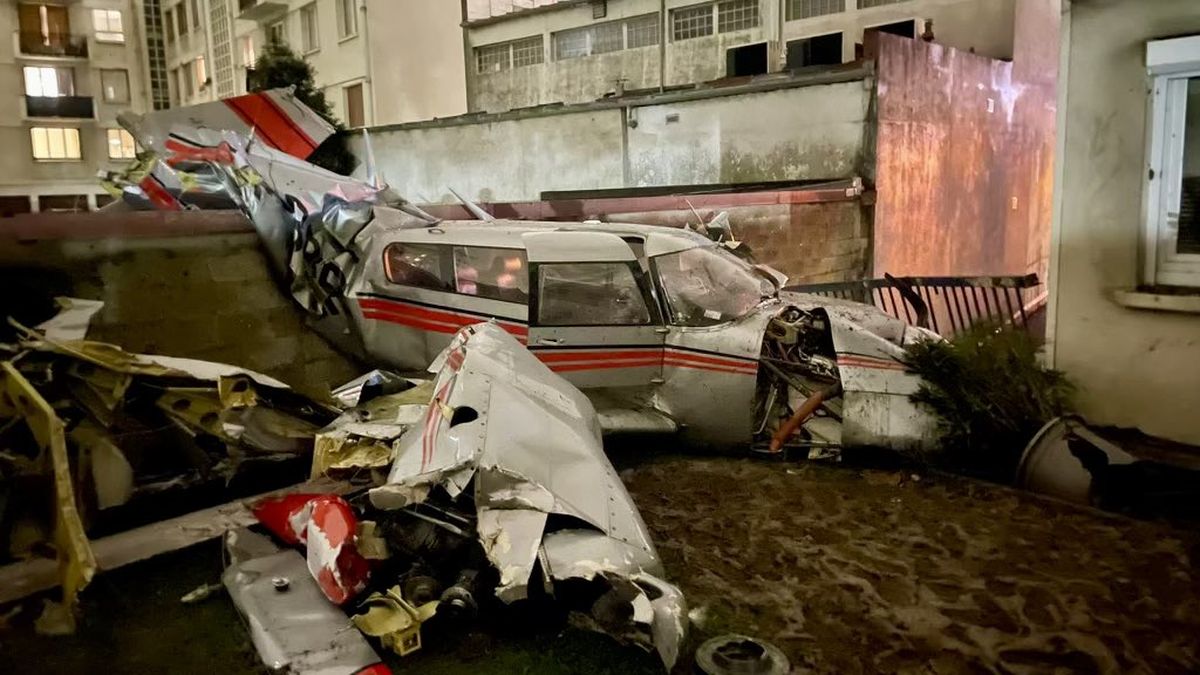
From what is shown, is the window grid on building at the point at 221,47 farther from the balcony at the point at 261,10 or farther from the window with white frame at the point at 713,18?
the window with white frame at the point at 713,18

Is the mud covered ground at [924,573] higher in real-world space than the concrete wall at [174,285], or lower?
lower

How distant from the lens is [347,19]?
24859 mm

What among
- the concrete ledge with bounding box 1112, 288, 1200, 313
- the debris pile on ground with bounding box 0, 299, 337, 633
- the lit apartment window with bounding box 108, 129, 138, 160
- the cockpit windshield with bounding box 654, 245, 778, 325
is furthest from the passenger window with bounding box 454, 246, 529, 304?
the lit apartment window with bounding box 108, 129, 138, 160

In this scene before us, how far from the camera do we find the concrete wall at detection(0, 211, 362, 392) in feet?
19.3

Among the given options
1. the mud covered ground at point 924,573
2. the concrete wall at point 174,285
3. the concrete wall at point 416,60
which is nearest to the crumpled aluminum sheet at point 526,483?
the mud covered ground at point 924,573

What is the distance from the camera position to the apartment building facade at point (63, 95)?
32688mm

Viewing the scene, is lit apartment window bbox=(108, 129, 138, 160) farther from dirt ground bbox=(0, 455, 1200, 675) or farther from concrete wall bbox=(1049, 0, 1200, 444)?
concrete wall bbox=(1049, 0, 1200, 444)

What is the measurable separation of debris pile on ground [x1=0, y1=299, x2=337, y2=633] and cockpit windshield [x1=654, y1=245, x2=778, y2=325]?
2712 millimetres

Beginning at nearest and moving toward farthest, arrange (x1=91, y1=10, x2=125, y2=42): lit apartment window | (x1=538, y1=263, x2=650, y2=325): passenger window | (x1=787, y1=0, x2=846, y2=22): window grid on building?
(x1=538, y1=263, x2=650, y2=325): passenger window
(x1=787, y1=0, x2=846, y2=22): window grid on building
(x1=91, y1=10, x2=125, y2=42): lit apartment window

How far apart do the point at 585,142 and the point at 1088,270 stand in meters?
11.4

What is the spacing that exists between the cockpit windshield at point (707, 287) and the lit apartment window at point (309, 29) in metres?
23.8

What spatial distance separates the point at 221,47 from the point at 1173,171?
36230 mm

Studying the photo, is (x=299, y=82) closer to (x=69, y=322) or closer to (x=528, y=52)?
(x=528, y=52)

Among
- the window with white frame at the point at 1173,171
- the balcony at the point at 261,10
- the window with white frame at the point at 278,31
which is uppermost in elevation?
the balcony at the point at 261,10
